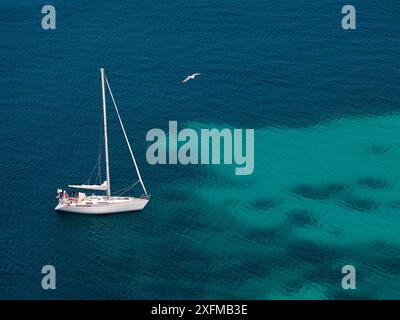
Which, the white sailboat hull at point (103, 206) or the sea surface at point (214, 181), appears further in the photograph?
the white sailboat hull at point (103, 206)

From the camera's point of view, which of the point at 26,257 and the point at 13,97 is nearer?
the point at 26,257

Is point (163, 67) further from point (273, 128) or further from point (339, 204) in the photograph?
point (339, 204)

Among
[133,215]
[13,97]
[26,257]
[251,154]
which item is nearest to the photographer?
[26,257]

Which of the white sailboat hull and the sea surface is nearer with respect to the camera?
the sea surface

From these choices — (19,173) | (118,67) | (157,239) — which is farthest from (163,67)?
(157,239)
